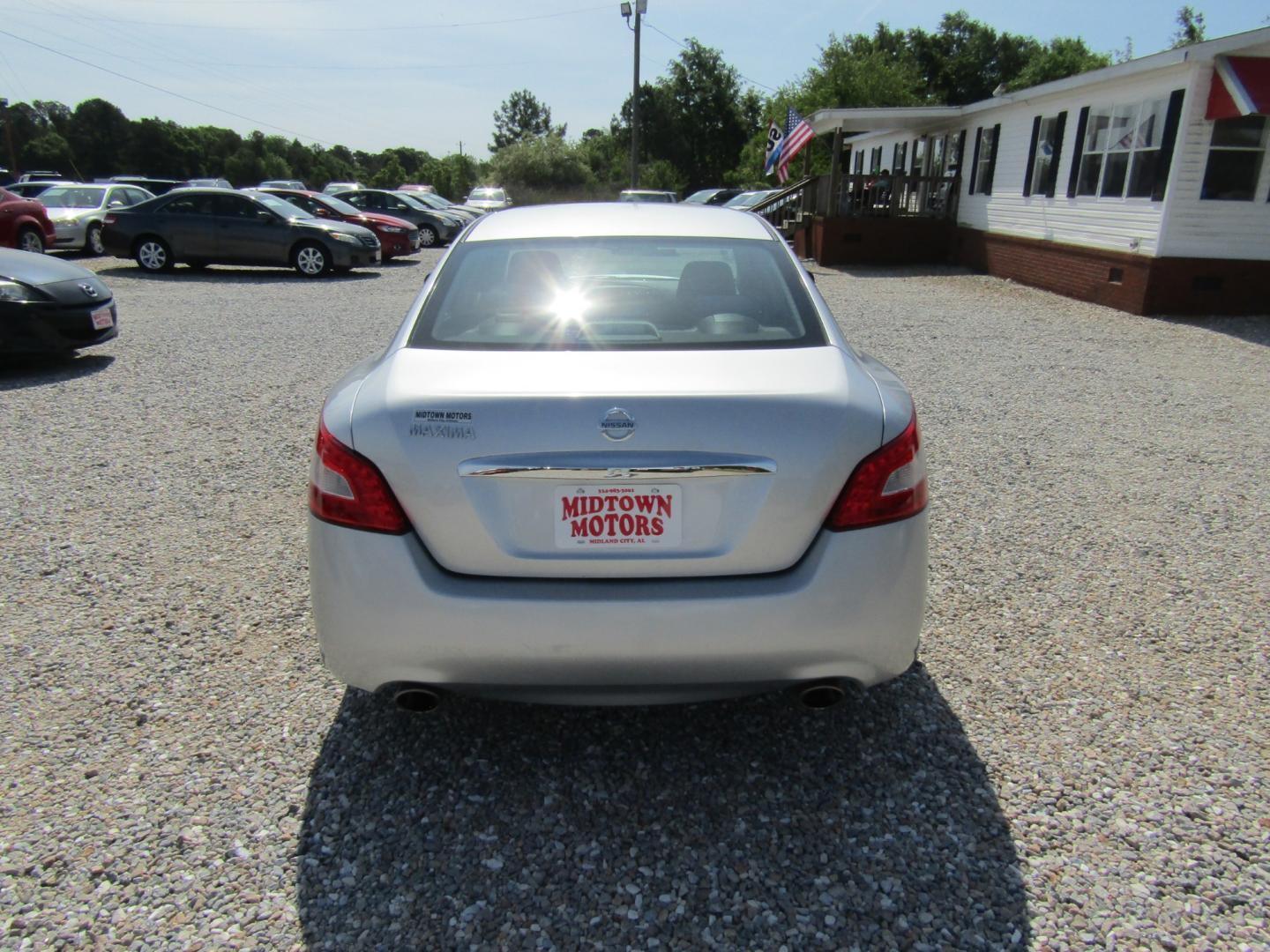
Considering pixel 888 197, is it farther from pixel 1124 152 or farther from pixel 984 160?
pixel 1124 152

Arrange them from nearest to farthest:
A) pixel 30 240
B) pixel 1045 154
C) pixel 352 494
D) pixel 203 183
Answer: pixel 352 494 → pixel 30 240 → pixel 1045 154 → pixel 203 183

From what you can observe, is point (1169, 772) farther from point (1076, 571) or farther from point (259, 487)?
point (259, 487)

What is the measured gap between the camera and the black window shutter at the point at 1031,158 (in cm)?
1598

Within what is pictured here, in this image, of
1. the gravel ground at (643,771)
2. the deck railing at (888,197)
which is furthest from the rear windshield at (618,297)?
the deck railing at (888,197)

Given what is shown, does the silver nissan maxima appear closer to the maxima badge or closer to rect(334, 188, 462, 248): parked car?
the maxima badge

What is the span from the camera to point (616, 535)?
2174 millimetres

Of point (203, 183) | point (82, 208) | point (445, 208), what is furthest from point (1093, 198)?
point (203, 183)

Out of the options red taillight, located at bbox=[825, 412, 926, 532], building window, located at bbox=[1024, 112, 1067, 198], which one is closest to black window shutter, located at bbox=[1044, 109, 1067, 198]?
building window, located at bbox=[1024, 112, 1067, 198]

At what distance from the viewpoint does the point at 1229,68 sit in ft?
36.0

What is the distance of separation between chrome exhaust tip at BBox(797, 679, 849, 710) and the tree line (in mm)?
38765

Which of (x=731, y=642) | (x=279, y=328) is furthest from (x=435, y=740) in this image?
(x=279, y=328)

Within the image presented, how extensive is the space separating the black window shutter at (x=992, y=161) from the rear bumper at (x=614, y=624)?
59.0 ft

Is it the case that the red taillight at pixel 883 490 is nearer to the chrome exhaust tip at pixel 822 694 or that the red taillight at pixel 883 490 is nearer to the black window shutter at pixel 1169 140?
the chrome exhaust tip at pixel 822 694

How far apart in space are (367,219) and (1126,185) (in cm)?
1470
